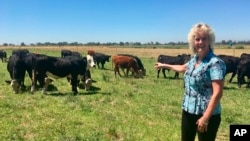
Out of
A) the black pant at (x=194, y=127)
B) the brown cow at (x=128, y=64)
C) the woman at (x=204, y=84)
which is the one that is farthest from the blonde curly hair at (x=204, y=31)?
the brown cow at (x=128, y=64)

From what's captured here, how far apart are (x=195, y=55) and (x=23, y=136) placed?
527cm

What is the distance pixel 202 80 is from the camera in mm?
4605

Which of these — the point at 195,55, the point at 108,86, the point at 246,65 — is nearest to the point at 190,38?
the point at 195,55

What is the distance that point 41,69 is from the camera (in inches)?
594

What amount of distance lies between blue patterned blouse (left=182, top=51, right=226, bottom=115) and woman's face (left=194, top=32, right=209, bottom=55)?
97 mm

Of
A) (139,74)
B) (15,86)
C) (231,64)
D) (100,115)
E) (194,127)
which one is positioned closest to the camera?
(194,127)

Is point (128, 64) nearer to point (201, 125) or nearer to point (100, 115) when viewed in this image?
point (100, 115)

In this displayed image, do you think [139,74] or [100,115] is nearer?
[100,115]

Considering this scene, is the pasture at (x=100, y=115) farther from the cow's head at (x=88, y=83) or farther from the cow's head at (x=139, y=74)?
the cow's head at (x=139, y=74)

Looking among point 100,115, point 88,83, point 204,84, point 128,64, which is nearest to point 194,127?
point 204,84

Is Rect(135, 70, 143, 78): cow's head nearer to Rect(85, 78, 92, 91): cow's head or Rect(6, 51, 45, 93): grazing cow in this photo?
Answer: Rect(85, 78, 92, 91): cow's head

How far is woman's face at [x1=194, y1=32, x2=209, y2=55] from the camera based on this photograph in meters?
4.57

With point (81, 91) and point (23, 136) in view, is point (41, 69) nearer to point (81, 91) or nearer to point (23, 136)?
point (81, 91)

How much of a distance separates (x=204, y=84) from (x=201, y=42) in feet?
1.97
